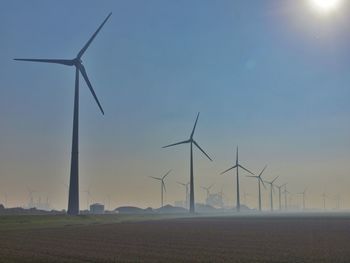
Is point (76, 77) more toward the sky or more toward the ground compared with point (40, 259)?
more toward the sky

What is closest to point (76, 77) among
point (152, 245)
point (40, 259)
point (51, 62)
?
point (51, 62)

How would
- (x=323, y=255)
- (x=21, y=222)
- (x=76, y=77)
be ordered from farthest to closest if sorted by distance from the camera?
(x=76, y=77), (x=21, y=222), (x=323, y=255)

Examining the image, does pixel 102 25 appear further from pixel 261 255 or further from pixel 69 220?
pixel 261 255

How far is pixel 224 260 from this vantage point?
30922 millimetres

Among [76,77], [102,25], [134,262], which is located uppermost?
[102,25]

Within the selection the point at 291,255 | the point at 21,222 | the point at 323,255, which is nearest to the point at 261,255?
the point at 291,255

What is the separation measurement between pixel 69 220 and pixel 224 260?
60.0 meters

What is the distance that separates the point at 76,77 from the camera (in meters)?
100

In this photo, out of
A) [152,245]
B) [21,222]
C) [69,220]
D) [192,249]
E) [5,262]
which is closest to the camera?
[5,262]

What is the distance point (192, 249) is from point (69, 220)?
173 feet

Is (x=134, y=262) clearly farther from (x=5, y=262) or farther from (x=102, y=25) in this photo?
(x=102, y=25)

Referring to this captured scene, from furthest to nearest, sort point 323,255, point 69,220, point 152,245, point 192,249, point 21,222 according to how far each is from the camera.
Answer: point 69,220 → point 21,222 → point 152,245 → point 192,249 → point 323,255

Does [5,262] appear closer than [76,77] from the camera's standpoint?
Yes

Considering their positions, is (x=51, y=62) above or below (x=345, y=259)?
above
